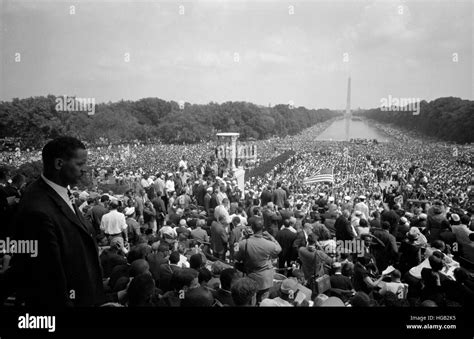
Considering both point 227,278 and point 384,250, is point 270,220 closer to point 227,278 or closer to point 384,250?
point 384,250

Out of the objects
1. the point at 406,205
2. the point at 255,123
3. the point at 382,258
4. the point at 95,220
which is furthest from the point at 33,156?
the point at 255,123

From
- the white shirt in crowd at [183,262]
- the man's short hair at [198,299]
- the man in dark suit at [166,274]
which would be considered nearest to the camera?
the man's short hair at [198,299]

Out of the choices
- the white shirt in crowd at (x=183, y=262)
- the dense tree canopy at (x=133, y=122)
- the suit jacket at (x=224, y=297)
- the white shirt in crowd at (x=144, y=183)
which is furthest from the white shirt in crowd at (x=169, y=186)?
the dense tree canopy at (x=133, y=122)

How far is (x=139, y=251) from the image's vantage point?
19.0 ft

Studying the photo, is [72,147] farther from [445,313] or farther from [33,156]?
[33,156]

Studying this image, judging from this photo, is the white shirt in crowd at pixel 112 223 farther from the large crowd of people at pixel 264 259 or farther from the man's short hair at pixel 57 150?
the man's short hair at pixel 57 150

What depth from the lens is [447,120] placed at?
89.4 metres

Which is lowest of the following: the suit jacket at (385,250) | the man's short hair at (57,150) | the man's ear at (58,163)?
the suit jacket at (385,250)

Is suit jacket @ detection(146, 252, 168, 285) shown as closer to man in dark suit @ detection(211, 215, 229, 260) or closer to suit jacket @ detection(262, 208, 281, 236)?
man in dark suit @ detection(211, 215, 229, 260)

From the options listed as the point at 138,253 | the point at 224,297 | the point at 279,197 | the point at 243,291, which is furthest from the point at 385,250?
the point at 279,197

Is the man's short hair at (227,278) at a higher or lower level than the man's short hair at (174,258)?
higher

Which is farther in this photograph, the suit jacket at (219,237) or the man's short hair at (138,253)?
the suit jacket at (219,237)

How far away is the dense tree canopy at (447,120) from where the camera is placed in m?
73.6

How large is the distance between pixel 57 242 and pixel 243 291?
Result: 77.2 inches
